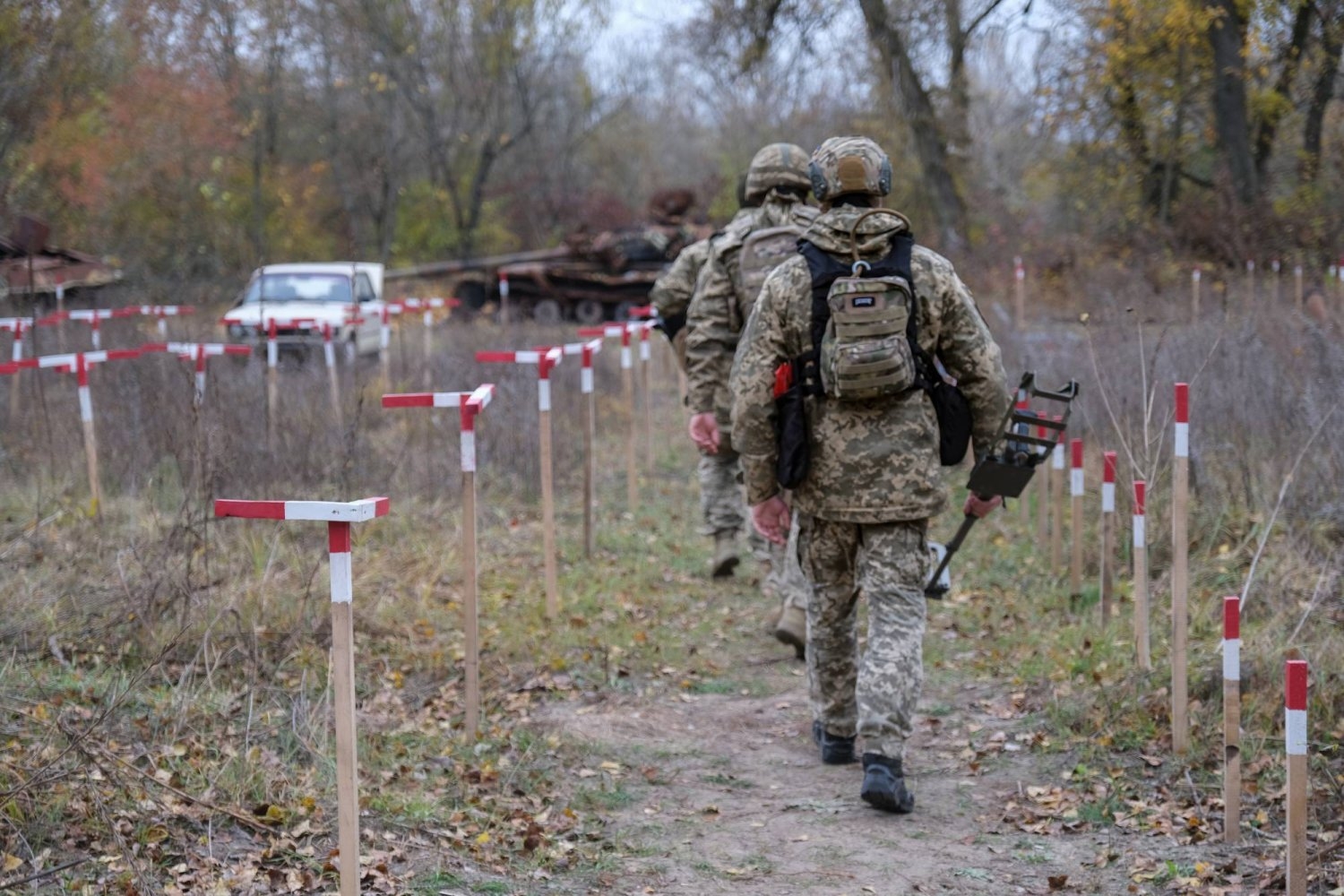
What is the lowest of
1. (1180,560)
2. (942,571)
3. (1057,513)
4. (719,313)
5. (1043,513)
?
(1043,513)

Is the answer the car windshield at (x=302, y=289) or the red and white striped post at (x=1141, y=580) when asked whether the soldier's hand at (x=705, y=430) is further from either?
the car windshield at (x=302, y=289)

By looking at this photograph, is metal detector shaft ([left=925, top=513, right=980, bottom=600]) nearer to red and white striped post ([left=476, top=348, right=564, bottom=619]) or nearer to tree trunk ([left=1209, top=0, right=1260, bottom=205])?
red and white striped post ([left=476, top=348, right=564, bottom=619])

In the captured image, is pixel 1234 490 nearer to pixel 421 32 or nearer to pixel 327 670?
pixel 327 670

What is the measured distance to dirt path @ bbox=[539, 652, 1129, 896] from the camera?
A: 4176mm

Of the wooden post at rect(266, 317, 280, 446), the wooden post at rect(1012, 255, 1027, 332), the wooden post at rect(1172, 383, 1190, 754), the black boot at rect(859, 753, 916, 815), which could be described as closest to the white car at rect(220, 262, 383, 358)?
the wooden post at rect(266, 317, 280, 446)

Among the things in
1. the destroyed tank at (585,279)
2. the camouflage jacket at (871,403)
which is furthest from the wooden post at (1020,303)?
the camouflage jacket at (871,403)

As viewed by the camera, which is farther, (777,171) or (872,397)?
(777,171)

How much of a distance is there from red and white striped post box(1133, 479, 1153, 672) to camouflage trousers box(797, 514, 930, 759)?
75 cm

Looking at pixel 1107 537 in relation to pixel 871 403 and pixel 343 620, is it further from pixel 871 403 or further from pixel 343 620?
pixel 343 620

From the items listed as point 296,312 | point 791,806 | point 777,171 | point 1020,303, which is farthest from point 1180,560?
point 296,312


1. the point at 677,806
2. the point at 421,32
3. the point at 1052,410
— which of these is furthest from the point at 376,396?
the point at 421,32

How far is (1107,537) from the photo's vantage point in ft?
20.3

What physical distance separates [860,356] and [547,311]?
23.8 metres

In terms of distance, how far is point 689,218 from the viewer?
103ft
